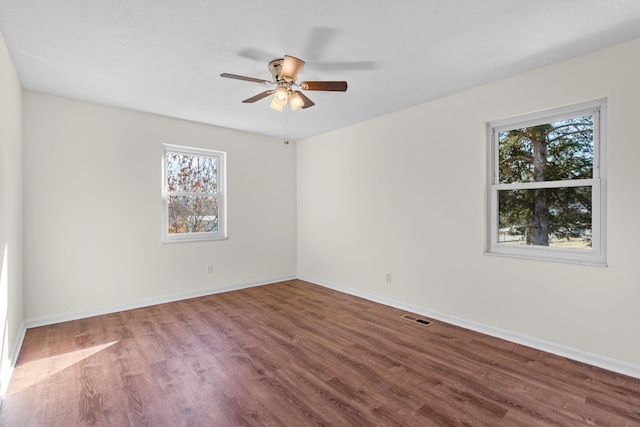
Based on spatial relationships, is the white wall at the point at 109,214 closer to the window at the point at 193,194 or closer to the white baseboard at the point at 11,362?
the window at the point at 193,194

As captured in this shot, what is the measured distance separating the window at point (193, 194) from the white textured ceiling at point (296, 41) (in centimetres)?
123

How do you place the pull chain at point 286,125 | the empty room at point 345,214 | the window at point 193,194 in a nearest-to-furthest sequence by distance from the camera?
1. the empty room at point 345,214
2. the pull chain at point 286,125
3. the window at point 193,194

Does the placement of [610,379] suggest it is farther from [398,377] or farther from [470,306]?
[398,377]

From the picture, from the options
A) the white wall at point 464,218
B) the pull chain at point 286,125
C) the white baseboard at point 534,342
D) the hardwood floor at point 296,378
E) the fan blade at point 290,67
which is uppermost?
the pull chain at point 286,125

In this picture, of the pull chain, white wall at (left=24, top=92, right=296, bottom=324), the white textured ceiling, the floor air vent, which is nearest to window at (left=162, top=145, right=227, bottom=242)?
white wall at (left=24, top=92, right=296, bottom=324)

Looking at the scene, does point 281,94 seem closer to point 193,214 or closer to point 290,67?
point 290,67

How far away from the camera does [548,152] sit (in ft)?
9.64

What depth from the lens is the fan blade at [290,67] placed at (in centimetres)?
233

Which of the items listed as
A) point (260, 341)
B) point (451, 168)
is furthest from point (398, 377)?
point (451, 168)

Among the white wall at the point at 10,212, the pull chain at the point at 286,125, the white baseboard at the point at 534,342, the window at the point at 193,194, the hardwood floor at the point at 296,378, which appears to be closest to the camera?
the hardwood floor at the point at 296,378

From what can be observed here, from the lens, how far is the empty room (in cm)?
209

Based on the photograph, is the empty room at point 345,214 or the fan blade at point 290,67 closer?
the empty room at point 345,214

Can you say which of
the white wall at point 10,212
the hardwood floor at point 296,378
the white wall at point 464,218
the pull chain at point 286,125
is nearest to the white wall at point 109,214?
the white wall at point 10,212

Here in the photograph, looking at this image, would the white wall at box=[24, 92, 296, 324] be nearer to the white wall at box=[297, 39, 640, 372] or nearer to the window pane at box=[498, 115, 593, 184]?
the white wall at box=[297, 39, 640, 372]
